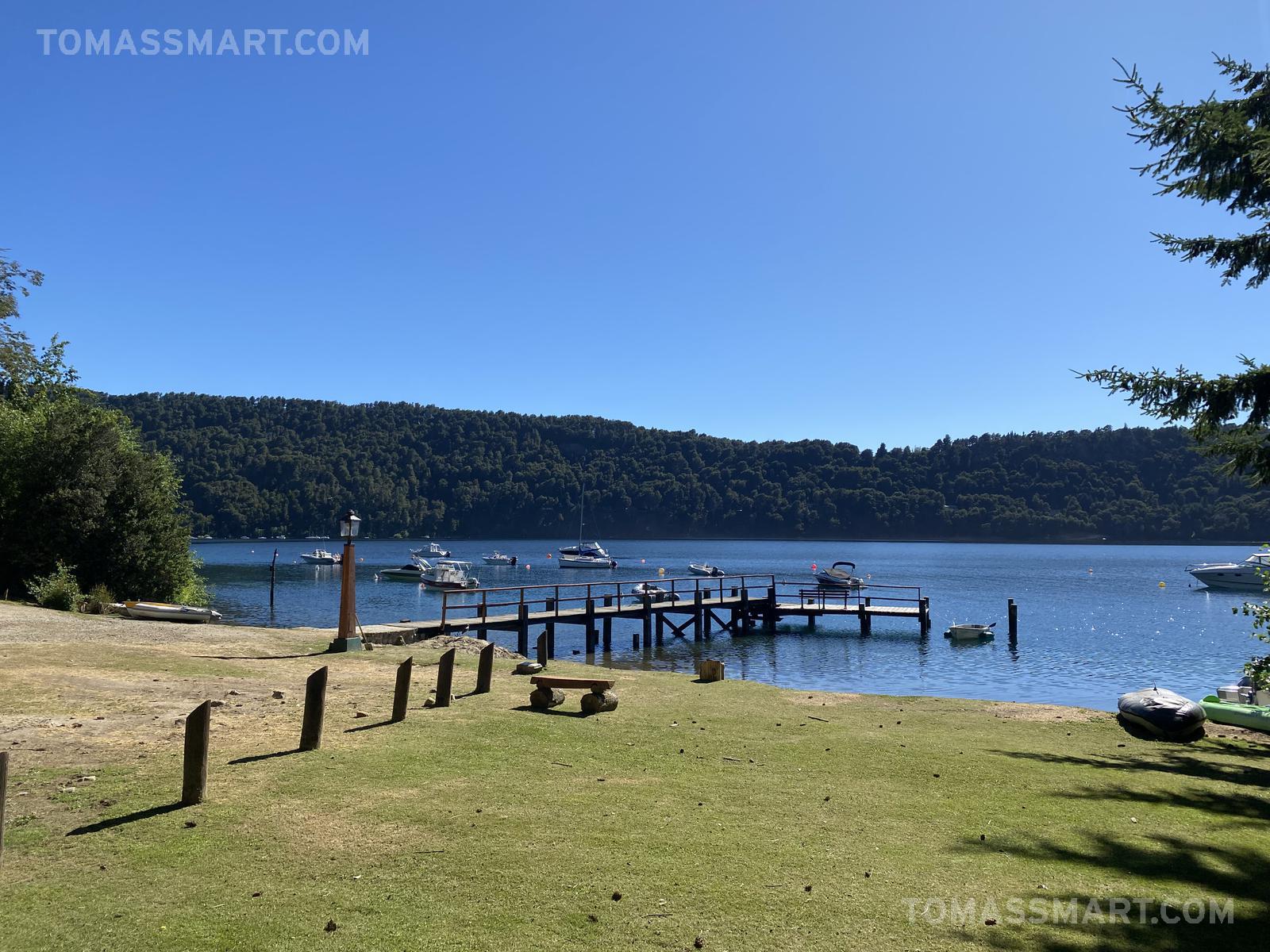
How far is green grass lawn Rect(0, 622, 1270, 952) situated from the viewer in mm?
5582

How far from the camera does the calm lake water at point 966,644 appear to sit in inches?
1238

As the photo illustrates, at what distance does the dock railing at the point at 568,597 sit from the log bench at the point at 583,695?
1163 centimetres

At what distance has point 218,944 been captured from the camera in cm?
521

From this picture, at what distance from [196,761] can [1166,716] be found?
13998 mm

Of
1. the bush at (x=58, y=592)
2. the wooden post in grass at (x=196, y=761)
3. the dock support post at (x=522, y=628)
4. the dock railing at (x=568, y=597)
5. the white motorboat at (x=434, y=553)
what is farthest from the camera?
the white motorboat at (x=434, y=553)

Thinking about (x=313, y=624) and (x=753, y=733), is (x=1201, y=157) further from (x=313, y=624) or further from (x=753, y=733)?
(x=313, y=624)

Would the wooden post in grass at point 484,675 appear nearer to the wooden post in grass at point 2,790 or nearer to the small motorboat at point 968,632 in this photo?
the wooden post in grass at point 2,790

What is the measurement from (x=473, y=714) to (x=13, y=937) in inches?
304

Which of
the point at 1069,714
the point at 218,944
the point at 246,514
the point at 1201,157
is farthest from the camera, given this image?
the point at 246,514

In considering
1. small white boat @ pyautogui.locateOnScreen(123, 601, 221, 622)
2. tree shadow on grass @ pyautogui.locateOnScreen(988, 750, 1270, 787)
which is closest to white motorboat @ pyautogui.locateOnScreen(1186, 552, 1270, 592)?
tree shadow on grass @ pyautogui.locateOnScreen(988, 750, 1270, 787)

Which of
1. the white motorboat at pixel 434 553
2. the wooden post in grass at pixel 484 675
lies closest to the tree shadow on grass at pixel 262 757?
the wooden post in grass at pixel 484 675

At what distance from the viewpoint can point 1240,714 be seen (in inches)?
618

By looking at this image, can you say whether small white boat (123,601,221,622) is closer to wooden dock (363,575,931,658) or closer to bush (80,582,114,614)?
bush (80,582,114,614)

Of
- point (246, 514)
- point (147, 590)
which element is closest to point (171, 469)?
point (147, 590)
